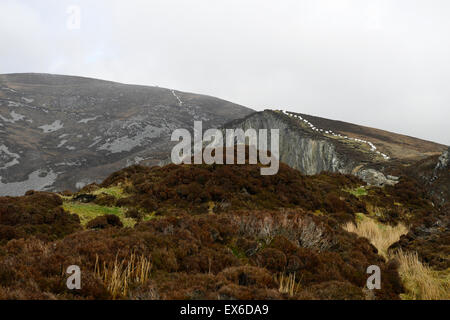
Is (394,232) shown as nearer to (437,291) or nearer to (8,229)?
(437,291)

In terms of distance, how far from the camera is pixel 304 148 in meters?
38.0

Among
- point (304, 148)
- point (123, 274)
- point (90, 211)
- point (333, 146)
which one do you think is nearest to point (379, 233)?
point (123, 274)

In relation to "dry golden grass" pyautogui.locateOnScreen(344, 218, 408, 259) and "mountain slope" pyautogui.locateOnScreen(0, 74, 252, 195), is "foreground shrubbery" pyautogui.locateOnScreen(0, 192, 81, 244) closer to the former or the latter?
"dry golden grass" pyautogui.locateOnScreen(344, 218, 408, 259)

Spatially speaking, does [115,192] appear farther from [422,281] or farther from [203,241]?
[422,281]

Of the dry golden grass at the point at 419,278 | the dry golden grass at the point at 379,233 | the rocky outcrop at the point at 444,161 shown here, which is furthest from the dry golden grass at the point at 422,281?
the rocky outcrop at the point at 444,161

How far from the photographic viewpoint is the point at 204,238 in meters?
8.49

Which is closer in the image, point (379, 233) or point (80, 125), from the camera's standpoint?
point (379, 233)

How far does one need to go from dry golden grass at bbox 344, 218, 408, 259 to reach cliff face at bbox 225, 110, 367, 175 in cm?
1551

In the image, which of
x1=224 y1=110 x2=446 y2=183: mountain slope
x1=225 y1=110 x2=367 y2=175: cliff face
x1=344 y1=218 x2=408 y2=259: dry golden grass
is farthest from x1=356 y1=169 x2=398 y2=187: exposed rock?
x1=344 y1=218 x2=408 y2=259: dry golden grass

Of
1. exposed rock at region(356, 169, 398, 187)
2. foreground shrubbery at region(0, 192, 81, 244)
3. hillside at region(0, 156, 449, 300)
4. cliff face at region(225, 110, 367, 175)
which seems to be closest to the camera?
hillside at region(0, 156, 449, 300)

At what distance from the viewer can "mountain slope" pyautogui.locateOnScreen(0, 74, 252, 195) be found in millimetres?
62875

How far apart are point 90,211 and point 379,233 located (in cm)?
1242
